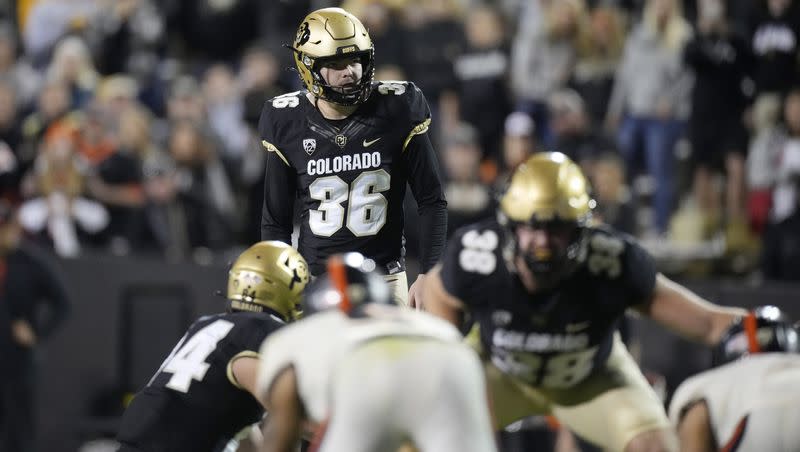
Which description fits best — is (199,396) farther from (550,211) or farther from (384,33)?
(384,33)

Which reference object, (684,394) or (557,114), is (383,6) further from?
(684,394)

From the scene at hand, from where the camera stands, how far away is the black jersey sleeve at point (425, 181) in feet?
24.9

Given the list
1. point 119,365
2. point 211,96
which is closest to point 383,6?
point 211,96

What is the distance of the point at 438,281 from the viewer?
20.4ft

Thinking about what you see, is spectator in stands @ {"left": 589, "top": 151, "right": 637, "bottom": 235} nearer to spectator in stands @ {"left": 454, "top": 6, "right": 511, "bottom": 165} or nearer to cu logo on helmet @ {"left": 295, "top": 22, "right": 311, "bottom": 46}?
spectator in stands @ {"left": 454, "top": 6, "right": 511, "bottom": 165}

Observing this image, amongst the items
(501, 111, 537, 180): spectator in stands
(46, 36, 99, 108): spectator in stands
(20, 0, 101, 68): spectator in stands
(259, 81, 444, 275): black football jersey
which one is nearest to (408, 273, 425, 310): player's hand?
(259, 81, 444, 275): black football jersey

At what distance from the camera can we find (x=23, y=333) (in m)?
11.8

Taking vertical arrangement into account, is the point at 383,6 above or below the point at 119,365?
above

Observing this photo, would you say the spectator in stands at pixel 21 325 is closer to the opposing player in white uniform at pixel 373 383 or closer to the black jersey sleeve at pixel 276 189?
the black jersey sleeve at pixel 276 189

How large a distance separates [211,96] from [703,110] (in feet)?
15.9

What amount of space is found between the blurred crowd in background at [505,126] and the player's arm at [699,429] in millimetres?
6184

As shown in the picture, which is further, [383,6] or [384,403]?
[383,6]

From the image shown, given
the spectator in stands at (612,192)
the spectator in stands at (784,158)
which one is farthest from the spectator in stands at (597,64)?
the spectator in stands at (784,158)

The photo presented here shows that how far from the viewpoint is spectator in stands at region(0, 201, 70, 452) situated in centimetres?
1188
